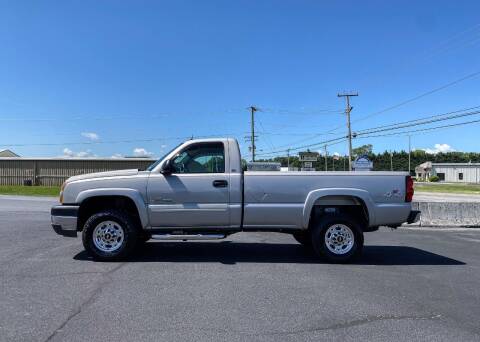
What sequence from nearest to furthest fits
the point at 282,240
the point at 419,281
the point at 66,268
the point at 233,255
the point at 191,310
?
1. the point at 191,310
2. the point at 419,281
3. the point at 66,268
4. the point at 233,255
5. the point at 282,240

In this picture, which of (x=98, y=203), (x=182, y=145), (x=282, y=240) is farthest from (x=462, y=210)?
(x=98, y=203)

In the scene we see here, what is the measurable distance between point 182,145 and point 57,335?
423 cm

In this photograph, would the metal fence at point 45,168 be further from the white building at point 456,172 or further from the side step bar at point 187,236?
the white building at point 456,172

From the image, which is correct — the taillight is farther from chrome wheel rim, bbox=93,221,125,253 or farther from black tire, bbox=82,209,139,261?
chrome wheel rim, bbox=93,221,125,253

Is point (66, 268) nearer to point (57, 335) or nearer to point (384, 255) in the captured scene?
point (57, 335)

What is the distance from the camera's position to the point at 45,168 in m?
45.8

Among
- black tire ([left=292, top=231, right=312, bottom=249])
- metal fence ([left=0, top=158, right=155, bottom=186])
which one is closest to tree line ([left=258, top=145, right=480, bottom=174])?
metal fence ([left=0, top=158, right=155, bottom=186])

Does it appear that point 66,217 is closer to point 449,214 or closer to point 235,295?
point 235,295

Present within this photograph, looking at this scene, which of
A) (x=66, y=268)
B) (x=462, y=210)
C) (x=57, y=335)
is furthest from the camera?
(x=462, y=210)

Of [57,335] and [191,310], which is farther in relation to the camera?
[191,310]

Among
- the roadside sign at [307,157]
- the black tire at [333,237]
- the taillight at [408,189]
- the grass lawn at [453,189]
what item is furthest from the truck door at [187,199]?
the grass lawn at [453,189]

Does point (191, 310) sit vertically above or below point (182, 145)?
below

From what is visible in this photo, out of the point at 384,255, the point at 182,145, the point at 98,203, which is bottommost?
the point at 384,255

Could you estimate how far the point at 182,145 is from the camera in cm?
796
